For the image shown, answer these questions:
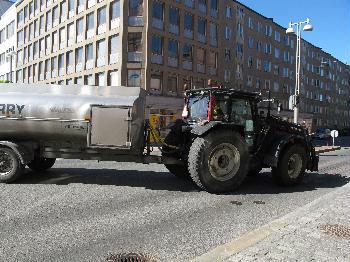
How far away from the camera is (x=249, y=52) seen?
5256 cm

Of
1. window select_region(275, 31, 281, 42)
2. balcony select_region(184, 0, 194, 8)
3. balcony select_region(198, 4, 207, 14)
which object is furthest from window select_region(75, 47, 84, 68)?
window select_region(275, 31, 281, 42)

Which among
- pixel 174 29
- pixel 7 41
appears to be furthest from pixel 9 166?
pixel 7 41

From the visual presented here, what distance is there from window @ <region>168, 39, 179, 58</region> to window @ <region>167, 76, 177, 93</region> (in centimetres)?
223

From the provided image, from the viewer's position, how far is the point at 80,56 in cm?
4022

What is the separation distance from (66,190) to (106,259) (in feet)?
13.6

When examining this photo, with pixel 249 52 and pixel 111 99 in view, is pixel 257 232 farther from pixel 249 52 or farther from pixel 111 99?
pixel 249 52

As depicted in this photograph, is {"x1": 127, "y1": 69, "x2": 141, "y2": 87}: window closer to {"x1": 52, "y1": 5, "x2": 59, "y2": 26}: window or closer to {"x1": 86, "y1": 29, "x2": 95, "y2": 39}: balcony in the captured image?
{"x1": 86, "y1": 29, "x2": 95, "y2": 39}: balcony

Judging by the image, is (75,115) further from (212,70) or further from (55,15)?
(55,15)

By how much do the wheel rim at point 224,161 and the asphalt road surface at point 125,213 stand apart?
1.71 feet

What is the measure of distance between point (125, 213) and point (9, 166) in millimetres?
3965

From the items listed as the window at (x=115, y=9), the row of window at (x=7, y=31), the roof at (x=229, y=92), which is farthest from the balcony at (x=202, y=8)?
the row of window at (x=7, y=31)

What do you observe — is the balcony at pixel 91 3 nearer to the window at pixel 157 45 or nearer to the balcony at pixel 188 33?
the window at pixel 157 45

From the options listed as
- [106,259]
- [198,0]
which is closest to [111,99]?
[106,259]

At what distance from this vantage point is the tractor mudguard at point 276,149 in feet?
30.6
